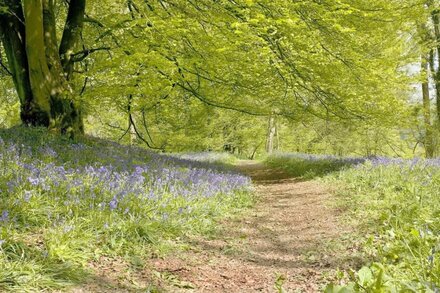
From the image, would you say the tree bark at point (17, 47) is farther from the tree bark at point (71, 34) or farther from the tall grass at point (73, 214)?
the tall grass at point (73, 214)

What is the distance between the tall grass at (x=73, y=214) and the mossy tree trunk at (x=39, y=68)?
1.53 m

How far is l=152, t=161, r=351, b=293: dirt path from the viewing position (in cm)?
352

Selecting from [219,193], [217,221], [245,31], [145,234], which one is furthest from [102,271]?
[245,31]

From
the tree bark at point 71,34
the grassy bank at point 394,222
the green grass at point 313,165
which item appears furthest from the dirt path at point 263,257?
the tree bark at point 71,34

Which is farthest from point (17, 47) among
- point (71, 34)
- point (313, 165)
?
point (313, 165)

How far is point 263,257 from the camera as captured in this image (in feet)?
14.4

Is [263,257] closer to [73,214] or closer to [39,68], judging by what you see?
[73,214]

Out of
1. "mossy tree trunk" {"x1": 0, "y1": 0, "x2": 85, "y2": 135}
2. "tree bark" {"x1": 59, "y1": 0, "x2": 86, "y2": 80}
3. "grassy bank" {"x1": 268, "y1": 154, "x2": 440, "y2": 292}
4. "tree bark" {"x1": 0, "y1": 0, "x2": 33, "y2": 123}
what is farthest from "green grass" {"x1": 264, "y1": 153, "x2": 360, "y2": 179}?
"tree bark" {"x1": 0, "y1": 0, "x2": 33, "y2": 123}

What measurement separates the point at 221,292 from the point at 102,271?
3.68 feet

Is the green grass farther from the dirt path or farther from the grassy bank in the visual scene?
the dirt path

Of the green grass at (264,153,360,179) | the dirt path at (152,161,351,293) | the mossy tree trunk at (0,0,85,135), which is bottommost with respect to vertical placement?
the dirt path at (152,161,351,293)

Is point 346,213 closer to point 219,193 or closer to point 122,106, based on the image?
point 219,193

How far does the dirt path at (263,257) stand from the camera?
11.5 feet

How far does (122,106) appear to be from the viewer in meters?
11.0
